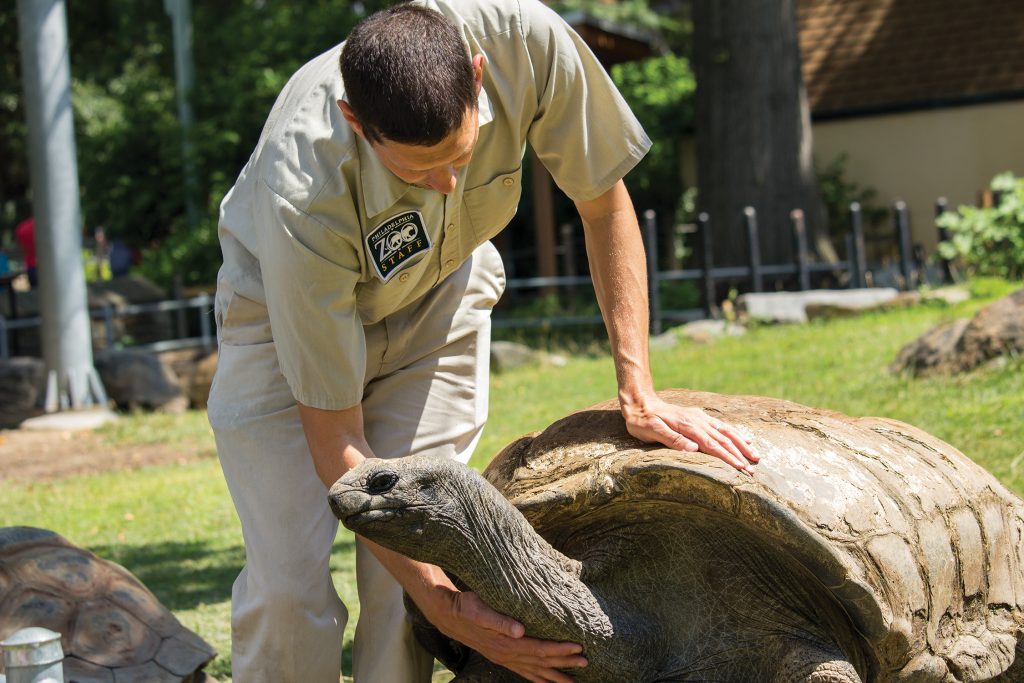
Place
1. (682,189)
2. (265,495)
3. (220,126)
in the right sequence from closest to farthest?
(265,495)
(220,126)
(682,189)

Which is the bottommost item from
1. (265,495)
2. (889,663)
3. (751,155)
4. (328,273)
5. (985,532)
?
(889,663)

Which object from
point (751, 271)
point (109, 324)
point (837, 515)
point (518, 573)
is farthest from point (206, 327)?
point (837, 515)

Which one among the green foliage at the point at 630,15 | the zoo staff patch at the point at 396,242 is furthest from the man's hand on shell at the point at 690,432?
the green foliage at the point at 630,15

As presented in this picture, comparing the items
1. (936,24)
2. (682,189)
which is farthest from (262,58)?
(936,24)

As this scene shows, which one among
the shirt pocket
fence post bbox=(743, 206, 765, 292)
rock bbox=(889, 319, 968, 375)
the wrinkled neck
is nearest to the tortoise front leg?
the wrinkled neck

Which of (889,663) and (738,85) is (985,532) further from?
(738,85)

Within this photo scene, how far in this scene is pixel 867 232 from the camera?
15.2 metres

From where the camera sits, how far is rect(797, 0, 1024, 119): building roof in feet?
50.1

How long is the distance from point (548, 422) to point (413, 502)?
4.77 meters

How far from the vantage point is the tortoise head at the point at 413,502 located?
226 cm

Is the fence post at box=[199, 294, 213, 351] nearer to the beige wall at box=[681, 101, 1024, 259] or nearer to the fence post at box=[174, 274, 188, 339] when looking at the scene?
the fence post at box=[174, 274, 188, 339]

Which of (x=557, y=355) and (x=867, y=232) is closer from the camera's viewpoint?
(x=557, y=355)

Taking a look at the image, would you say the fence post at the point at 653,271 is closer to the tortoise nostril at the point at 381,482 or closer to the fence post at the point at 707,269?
the fence post at the point at 707,269

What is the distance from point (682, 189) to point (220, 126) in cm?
591
